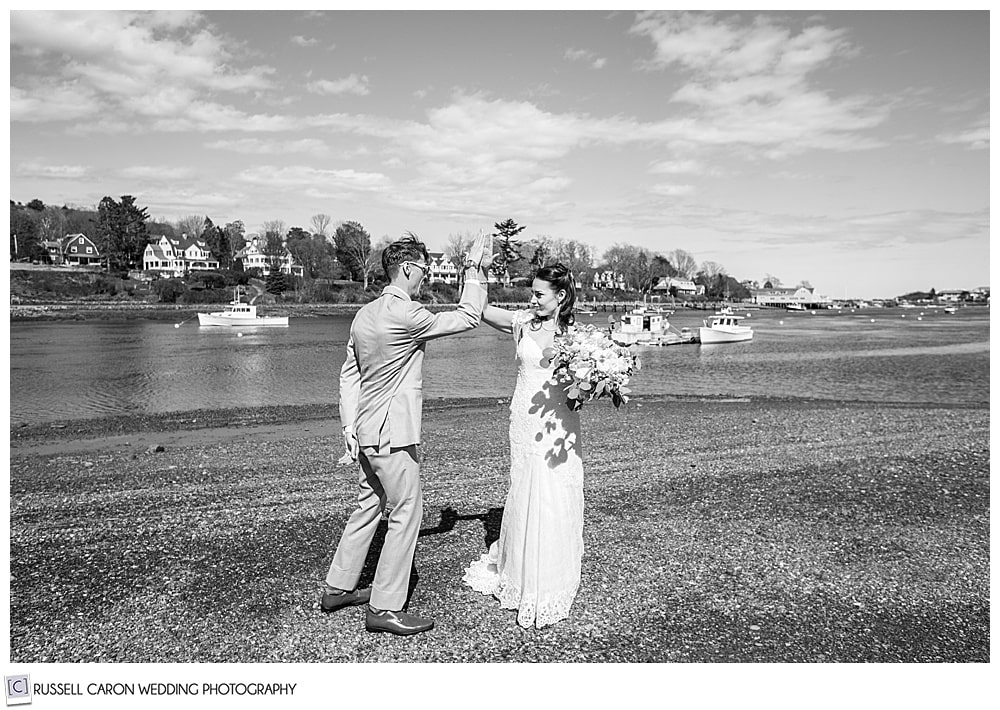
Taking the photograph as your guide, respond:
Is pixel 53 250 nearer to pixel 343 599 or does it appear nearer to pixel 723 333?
pixel 723 333

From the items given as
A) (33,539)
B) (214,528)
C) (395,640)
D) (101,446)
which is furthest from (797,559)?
(101,446)

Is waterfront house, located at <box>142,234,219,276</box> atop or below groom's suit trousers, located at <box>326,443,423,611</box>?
atop

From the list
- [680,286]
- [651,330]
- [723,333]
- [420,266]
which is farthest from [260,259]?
[420,266]

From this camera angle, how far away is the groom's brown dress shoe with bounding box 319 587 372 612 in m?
4.59

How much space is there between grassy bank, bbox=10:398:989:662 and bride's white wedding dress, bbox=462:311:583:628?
0.67 ft

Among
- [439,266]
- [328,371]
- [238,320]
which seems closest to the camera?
[328,371]

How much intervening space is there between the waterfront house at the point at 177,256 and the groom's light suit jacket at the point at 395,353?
365ft

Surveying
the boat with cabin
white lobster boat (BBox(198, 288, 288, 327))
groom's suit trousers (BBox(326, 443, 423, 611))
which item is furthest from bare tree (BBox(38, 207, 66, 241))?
groom's suit trousers (BBox(326, 443, 423, 611))

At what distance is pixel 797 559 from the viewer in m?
5.60

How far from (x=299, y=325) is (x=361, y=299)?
35.1 metres

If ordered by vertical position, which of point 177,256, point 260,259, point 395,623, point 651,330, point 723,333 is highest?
point 260,259
